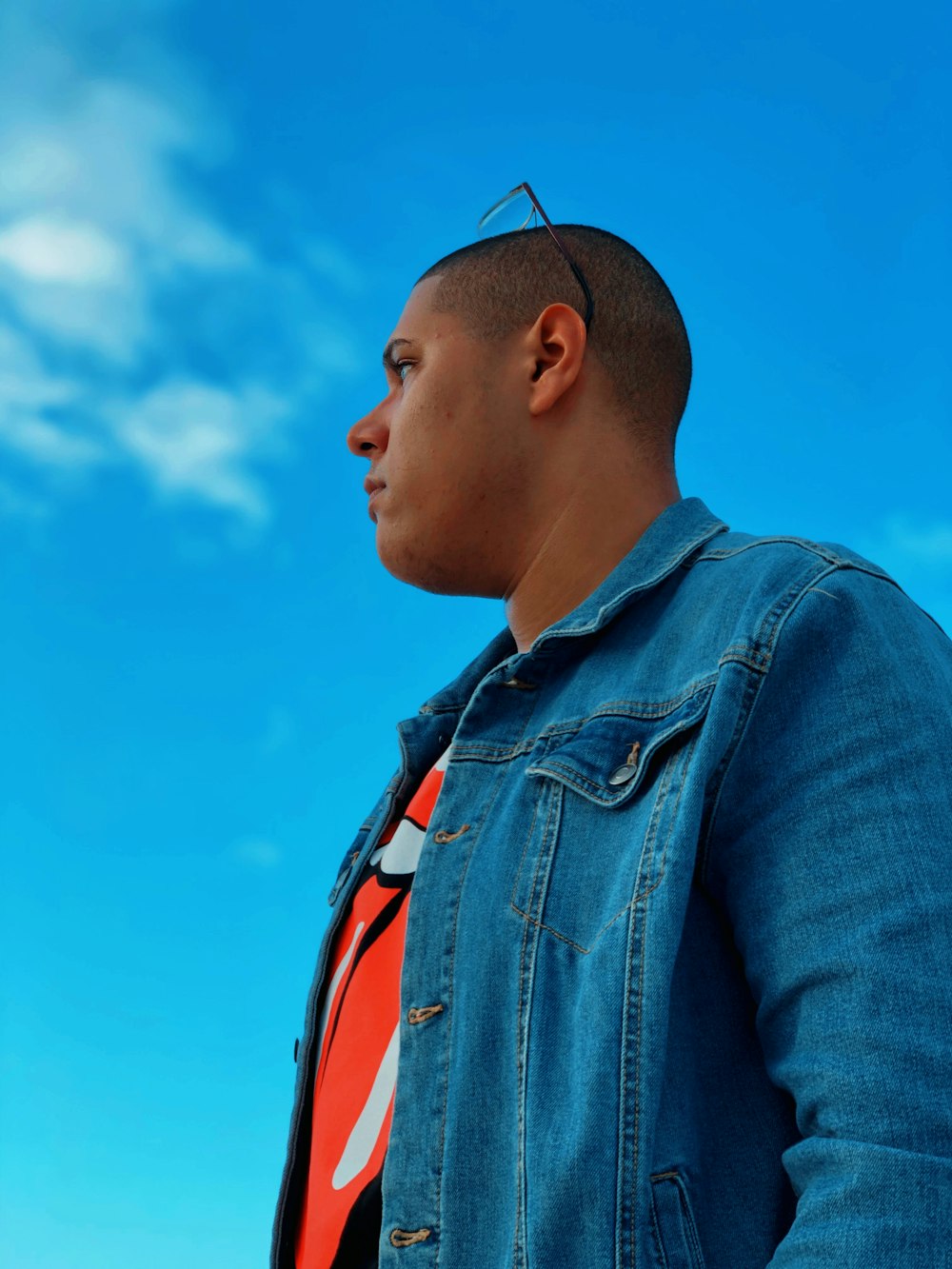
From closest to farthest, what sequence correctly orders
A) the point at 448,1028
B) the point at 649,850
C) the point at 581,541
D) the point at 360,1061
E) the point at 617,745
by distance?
the point at 649,850, the point at 448,1028, the point at 617,745, the point at 360,1061, the point at 581,541

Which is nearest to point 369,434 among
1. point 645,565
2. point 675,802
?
point 645,565

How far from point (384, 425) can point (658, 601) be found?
98 centimetres

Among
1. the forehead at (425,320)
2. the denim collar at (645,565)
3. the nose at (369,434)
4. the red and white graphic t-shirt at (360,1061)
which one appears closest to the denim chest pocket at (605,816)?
the denim collar at (645,565)

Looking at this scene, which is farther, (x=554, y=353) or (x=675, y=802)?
(x=554, y=353)

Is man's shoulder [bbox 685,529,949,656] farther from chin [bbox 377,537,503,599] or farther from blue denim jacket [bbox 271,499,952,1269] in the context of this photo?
chin [bbox 377,537,503,599]

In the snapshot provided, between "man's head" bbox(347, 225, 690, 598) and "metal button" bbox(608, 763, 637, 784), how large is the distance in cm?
92

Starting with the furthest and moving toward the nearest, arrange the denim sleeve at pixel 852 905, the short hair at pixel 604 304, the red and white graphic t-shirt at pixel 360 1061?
the short hair at pixel 604 304
the red and white graphic t-shirt at pixel 360 1061
the denim sleeve at pixel 852 905

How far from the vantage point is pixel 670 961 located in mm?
1918

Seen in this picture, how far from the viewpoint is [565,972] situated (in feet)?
6.73

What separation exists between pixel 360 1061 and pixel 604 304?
192 centimetres

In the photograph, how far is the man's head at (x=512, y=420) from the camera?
3053 millimetres

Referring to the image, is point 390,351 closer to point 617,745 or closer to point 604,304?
point 604,304

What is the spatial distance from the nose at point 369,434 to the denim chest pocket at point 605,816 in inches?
46.2

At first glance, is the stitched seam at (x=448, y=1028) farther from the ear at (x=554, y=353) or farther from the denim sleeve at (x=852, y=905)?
the ear at (x=554, y=353)
